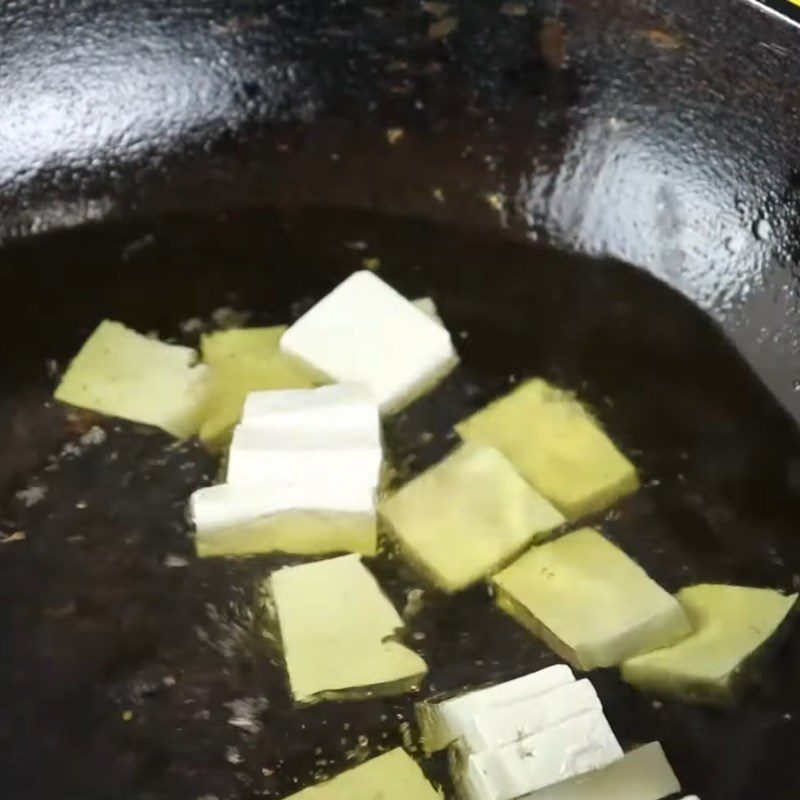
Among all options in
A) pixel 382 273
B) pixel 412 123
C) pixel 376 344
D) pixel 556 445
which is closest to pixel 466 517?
pixel 556 445

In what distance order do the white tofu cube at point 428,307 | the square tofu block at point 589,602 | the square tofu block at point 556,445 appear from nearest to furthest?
1. the square tofu block at point 589,602
2. the square tofu block at point 556,445
3. the white tofu cube at point 428,307

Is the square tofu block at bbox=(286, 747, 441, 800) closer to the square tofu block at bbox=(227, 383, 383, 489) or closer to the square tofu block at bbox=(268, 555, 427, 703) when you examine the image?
the square tofu block at bbox=(268, 555, 427, 703)

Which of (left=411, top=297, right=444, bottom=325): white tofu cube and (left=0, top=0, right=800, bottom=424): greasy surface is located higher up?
(left=0, top=0, right=800, bottom=424): greasy surface

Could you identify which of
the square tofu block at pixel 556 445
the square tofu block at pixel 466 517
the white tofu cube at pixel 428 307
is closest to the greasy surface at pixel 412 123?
the white tofu cube at pixel 428 307

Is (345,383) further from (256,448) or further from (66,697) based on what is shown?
(66,697)

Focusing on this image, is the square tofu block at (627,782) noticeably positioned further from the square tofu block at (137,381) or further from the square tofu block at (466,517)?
the square tofu block at (137,381)

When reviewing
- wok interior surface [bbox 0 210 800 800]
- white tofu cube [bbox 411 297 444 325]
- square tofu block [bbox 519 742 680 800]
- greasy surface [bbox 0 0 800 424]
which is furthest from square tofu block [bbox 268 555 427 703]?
greasy surface [bbox 0 0 800 424]
